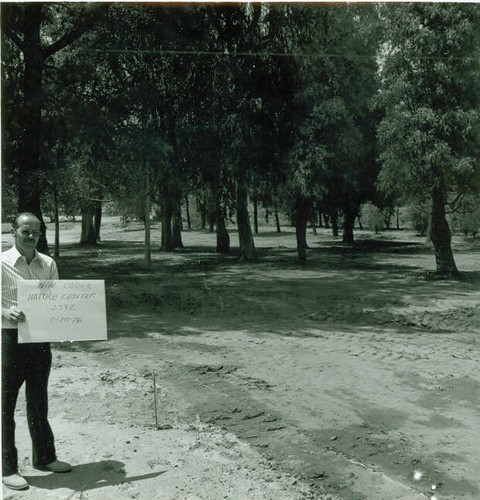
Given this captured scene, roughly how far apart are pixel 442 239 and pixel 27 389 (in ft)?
53.0

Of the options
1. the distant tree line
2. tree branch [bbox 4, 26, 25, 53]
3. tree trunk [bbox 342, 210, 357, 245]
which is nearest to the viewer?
tree branch [bbox 4, 26, 25, 53]

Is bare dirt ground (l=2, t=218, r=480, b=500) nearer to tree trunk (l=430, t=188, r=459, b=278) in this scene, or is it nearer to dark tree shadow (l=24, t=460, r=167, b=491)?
dark tree shadow (l=24, t=460, r=167, b=491)

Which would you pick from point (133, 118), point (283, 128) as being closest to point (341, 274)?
point (283, 128)

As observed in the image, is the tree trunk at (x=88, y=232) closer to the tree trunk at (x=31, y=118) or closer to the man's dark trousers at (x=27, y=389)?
the tree trunk at (x=31, y=118)

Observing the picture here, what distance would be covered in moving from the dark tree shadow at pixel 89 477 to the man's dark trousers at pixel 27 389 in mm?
184

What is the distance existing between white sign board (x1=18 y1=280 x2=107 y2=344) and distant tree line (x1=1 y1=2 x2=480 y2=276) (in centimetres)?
1017

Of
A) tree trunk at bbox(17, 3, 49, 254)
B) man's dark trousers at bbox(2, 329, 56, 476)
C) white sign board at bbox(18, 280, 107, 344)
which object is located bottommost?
man's dark trousers at bbox(2, 329, 56, 476)

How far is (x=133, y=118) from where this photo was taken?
17.4m

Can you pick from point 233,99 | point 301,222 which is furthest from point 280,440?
point 301,222

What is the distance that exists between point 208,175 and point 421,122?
27.8ft

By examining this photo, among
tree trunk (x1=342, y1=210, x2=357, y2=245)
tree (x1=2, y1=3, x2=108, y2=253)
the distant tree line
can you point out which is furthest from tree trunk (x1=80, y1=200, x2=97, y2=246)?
tree (x1=2, y1=3, x2=108, y2=253)

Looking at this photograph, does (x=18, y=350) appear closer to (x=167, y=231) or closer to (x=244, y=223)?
(x=244, y=223)

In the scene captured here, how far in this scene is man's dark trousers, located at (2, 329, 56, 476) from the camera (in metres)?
4.34

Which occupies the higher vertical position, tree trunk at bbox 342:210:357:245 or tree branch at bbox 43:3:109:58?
tree branch at bbox 43:3:109:58
